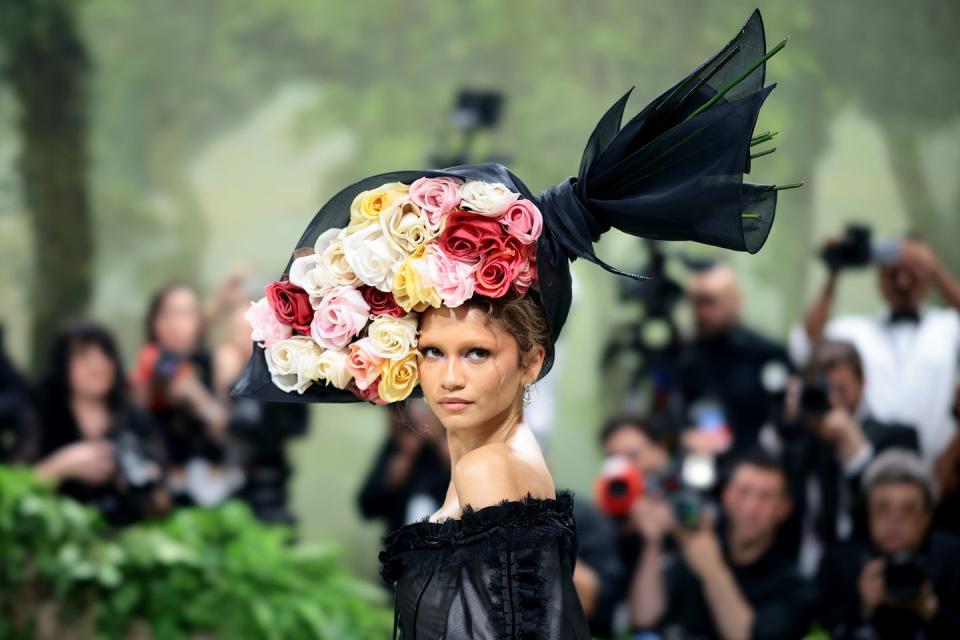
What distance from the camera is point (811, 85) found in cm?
668

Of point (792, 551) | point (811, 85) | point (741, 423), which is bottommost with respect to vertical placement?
point (792, 551)

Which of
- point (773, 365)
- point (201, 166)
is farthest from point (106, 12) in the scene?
point (773, 365)

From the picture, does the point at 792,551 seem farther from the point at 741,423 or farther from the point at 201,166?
the point at 201,166

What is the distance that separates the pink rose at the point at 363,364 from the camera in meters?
2.13

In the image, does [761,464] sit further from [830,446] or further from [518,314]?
[518,314]

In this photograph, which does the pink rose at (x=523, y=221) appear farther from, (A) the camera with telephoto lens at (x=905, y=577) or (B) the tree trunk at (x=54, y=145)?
(B) the tree trunk at (x=54, y=145)

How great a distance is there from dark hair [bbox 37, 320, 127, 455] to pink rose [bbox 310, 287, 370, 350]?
3.72 meters

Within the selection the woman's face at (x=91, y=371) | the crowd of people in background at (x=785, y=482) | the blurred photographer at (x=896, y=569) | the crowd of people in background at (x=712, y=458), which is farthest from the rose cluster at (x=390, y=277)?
the woman's face at (x=91, y=371)

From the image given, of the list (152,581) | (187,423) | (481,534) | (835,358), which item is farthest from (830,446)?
(481,534)

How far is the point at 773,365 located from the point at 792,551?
0.87 meters

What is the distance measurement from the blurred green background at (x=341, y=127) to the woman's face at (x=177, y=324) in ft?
3.86

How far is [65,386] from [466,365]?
4.04 m

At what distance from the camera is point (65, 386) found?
5.75m

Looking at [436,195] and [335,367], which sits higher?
[436,195]
